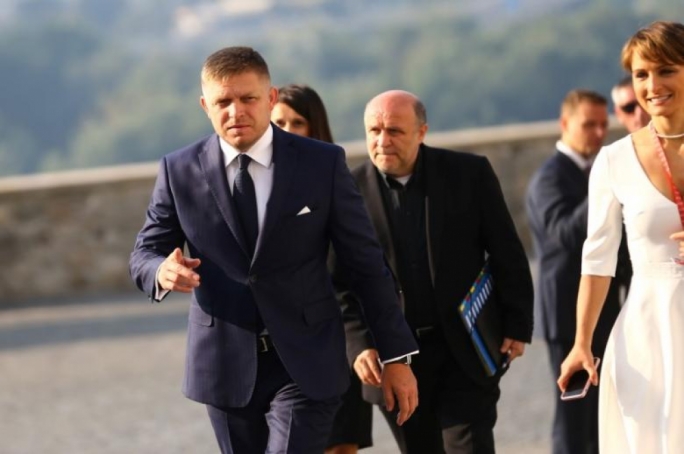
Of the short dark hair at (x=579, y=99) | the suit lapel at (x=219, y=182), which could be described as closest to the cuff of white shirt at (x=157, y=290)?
the suit lapel at (x=219, y=182)

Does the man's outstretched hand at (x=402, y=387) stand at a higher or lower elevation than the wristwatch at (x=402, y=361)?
lower

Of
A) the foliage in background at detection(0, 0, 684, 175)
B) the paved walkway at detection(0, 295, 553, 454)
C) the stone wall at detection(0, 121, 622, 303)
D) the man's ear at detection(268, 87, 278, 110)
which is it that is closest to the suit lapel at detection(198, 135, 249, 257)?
the man's ear at detection(268, 87, 278, 110)

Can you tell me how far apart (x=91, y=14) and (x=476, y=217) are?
94.4ft

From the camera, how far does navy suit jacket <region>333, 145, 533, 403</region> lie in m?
5.82

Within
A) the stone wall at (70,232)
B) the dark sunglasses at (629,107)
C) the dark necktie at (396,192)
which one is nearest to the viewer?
the dark necktie at (396,192)

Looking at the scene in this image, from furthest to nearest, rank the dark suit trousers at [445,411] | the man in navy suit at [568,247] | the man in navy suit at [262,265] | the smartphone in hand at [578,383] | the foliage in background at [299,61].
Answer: the foliage in background at [299,61]
the man in navy suit at [568,247]
the dark suit trousers at [445,411]
the smartphone in hand at [578,383]
the man in navy suit at [262,265]

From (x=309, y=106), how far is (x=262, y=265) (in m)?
1.79

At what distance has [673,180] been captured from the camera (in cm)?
490

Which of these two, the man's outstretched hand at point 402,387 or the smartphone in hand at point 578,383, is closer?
the man's outstretched hand at point 402,387

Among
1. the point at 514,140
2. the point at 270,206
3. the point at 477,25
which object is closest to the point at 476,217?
the point at 270,206

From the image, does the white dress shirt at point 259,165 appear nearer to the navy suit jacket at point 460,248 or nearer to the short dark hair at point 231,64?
the short dark hair at point 231,64

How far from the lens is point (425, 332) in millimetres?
5855

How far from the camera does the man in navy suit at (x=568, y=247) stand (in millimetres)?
6965

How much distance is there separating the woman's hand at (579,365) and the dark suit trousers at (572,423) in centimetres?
207
